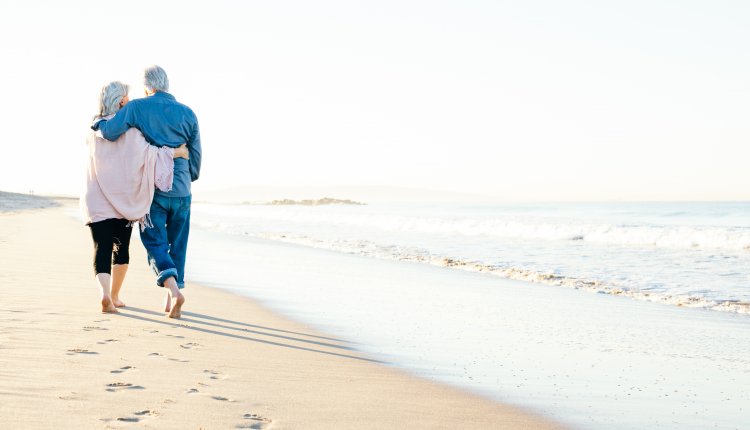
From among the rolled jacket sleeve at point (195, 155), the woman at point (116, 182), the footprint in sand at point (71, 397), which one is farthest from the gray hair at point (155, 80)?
the footprint in sand at point (71, 397)

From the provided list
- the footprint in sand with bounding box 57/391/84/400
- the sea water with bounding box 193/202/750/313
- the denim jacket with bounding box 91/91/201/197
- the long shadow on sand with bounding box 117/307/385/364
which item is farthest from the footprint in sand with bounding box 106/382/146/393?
the sea water with bounding box 193/202/750/313

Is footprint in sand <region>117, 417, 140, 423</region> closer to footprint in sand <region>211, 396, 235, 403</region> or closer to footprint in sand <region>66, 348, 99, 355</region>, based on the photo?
footprint in sand <region>211, 396, 235, 403</region>

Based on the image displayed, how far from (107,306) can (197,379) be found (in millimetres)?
2123

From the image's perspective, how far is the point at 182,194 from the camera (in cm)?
529

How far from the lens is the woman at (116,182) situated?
16.9 ft

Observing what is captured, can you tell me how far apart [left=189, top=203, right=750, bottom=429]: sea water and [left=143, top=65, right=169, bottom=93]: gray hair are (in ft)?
6.91

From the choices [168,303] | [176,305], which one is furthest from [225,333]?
[168,303]

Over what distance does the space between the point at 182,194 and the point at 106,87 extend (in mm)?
946

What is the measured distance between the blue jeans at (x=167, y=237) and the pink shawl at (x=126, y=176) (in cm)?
10

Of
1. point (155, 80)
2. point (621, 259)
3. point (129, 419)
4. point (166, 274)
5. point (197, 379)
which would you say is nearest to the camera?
point (129, 419)

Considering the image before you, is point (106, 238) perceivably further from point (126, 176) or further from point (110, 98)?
point (110, 98)

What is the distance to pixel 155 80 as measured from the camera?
5.26 m

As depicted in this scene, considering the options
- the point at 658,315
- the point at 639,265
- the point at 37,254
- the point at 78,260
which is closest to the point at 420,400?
the point at 658,315

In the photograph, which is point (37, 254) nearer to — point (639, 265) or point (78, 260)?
point (78, 260)
